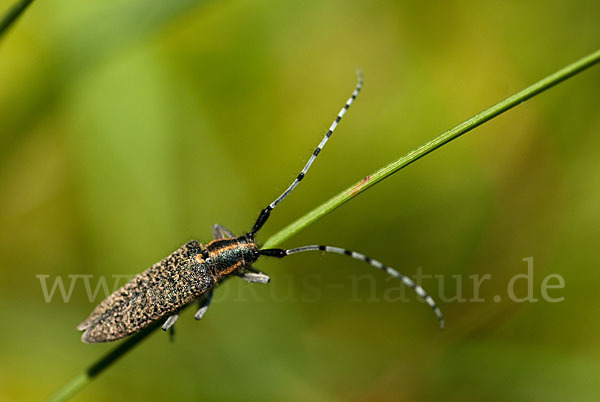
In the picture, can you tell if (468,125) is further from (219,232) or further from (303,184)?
(303,184)

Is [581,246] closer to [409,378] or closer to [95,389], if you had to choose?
[409,378]

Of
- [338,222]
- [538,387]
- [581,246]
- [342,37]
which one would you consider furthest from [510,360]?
[342,37]

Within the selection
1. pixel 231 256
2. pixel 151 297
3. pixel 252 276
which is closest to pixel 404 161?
pixel 231 256

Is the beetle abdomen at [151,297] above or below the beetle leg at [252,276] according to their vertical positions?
above

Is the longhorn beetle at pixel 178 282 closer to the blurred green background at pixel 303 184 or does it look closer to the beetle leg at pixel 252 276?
the beetle leg at pixel 252 276

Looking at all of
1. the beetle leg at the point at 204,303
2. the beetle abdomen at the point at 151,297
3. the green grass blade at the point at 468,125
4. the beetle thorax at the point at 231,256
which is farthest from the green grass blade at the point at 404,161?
the beetle leg at the point at 204,303

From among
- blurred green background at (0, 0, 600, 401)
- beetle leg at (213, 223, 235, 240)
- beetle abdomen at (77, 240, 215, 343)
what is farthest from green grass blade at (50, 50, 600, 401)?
blurred green background at (0, 0, 600, 401)

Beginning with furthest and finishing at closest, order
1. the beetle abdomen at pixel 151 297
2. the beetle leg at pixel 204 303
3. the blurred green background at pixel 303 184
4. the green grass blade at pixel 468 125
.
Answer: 1. the blurred green background at pixel 303 184
2. the beetle leg at pixel 204 303
3. the beetle abdomen at pixel 151 297
4. the green grass blade at pixel 468 125

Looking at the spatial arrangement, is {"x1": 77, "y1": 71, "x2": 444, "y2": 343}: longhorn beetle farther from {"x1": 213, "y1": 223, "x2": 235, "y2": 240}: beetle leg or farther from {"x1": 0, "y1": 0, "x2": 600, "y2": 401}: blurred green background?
{"x1": 0, "y1": 0, "x2": 600, "y2": 401}: blurred green background

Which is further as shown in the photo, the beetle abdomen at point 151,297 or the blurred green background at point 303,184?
the blurred green background at point 303,184
